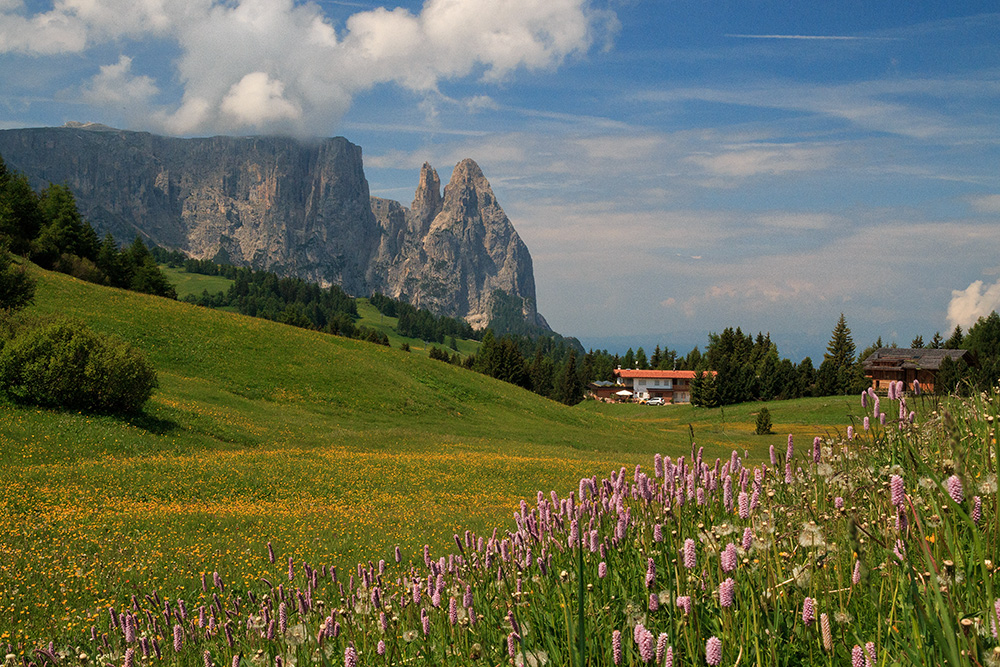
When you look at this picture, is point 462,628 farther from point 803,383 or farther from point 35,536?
point 803,383

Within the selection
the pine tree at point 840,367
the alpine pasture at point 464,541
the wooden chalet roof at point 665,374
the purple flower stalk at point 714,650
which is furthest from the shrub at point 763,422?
the wooden chalet roof at point 665,374

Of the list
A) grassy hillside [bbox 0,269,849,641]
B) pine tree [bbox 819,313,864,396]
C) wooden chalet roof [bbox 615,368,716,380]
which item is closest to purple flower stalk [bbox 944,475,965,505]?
grassy hillside [bbox 0,269,849,641]

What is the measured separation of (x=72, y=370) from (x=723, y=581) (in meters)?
31.7

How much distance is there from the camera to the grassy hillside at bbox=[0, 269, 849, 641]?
12992mm

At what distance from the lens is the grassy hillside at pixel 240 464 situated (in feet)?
42.6

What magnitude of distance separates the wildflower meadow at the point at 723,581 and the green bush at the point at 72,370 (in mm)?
26092

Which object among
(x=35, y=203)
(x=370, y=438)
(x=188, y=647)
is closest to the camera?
(x=188, y=647)

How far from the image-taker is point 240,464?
2473cm

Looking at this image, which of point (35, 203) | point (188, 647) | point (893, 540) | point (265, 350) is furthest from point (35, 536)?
point (35, 203)

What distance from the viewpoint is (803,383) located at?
110562mm

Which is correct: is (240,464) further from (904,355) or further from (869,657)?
(904,355)

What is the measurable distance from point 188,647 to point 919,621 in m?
6.18

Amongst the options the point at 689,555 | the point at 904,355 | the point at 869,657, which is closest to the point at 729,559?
the point at 689,555

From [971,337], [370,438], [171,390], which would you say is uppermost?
[971,337]
